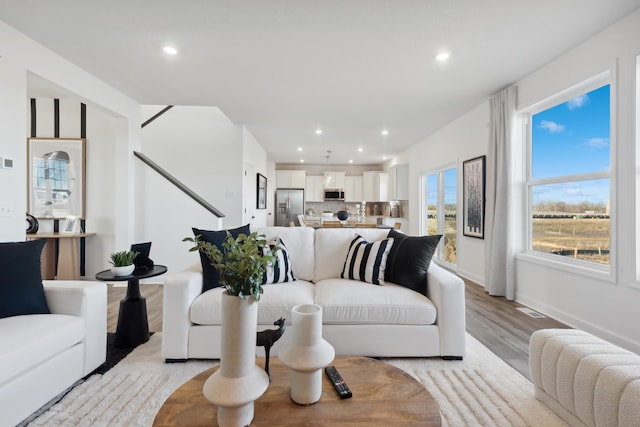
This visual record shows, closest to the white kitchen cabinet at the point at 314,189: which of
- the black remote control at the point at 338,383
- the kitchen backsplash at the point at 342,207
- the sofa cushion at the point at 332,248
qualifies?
the kitchen backsplash at the point at 342,207

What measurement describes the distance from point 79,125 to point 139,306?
3557 mm

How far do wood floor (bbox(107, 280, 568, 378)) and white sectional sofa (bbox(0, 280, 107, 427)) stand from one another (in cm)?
85

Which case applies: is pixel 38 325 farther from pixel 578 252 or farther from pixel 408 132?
pixel 408 132

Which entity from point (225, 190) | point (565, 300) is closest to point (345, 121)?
point (225, 190)

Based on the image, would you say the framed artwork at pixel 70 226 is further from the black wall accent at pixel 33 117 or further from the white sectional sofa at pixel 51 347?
the white sectional sofa at pixel 51 347

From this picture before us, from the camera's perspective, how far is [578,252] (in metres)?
3.09

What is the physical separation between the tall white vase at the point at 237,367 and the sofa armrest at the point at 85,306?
1.43 m

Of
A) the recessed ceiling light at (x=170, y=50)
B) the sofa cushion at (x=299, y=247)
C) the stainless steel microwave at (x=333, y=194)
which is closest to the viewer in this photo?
the sofa cushion at (x=299, y=247)

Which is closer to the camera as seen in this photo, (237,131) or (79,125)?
(79,125)

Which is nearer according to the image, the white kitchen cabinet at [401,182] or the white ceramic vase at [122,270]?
the white ceramic vase at [122,270]

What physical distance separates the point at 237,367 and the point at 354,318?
127cm

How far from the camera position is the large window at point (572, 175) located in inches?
111

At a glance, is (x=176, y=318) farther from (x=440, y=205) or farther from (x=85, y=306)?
(x=440, y=205)

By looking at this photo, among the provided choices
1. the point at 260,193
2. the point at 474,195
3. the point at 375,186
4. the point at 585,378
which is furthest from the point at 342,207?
the point at 585,378
